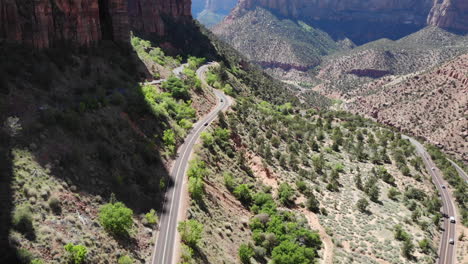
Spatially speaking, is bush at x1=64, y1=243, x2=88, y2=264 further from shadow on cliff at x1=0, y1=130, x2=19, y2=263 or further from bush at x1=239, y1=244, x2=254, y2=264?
bush at x1=239, y1=244, x2=254, y2=264

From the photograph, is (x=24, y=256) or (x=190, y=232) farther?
(x=190, y=232)

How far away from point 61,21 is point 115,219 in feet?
121

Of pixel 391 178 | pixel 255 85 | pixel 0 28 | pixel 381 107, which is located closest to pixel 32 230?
pixel 0 28

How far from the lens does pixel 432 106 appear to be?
12794 centimetres

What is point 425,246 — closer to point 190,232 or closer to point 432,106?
point 190,232

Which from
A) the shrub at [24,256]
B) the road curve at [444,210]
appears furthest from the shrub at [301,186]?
the shrub at [24,256]

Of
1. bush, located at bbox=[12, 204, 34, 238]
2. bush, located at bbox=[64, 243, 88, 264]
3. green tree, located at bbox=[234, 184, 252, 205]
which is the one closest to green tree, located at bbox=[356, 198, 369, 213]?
green tree, located at bbox=[234, 184, 252, 205]

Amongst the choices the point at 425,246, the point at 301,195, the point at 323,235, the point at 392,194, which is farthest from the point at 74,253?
the point at 392,194

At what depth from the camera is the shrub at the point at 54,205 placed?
28203 millimetres

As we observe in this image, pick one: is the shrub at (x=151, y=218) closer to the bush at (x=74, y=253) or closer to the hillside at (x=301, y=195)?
the hillside at (x=301, y=195)

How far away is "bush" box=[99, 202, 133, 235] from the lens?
1183 inches

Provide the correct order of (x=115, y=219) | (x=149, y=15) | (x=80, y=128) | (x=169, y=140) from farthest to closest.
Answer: (x=149, y=15)
(x=169, y=140)
(x=80, y=128)
(x=115, y=219)

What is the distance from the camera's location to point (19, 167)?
2945 centimetres

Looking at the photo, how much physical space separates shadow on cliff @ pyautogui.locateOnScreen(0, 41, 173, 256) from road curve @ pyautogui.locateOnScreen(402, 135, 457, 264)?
141 feet
